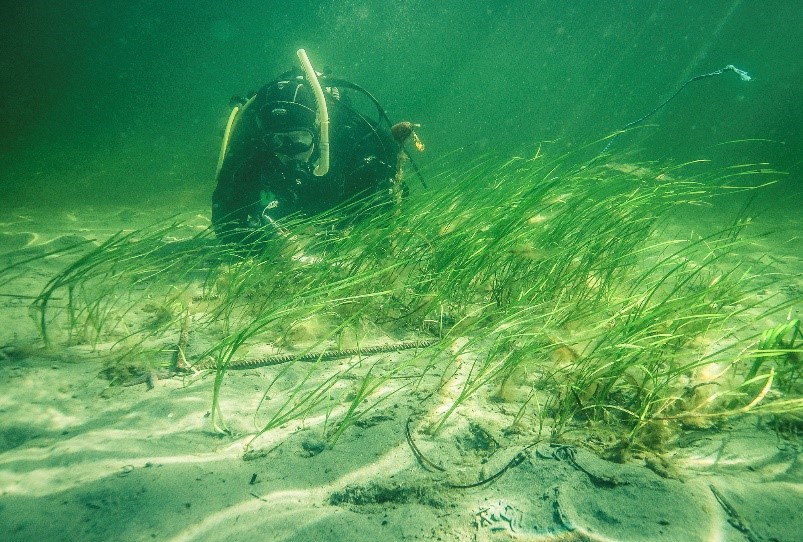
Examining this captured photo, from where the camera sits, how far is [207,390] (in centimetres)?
230

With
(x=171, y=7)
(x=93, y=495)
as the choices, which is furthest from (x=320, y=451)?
(x=171, y=7)

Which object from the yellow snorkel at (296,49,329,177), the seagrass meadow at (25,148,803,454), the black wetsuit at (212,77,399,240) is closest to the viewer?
the seagrass meadow at (25,148,803,454)

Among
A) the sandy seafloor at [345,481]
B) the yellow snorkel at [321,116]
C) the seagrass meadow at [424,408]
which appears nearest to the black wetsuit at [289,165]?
the yellow snorkel at [321,116]

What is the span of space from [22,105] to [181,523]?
46092 millimetres

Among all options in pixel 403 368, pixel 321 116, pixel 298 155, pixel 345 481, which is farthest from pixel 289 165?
pixel 345 481

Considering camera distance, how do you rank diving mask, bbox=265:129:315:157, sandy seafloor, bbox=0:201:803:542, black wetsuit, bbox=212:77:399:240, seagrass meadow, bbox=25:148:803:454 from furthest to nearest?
black wetsuit, bbox=212:77:399:240 → diving mask, bbox=265:129:315:157 → seagrass meadow, bbox=25:148:803:454 → sandy seafloor, bbox=0:201:803:542

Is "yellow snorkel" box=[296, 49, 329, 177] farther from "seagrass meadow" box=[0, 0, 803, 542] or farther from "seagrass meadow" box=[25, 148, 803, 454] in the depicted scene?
"seagrass meadow" box=[25, 148, 803, 454]

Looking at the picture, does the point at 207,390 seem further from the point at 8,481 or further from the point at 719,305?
the point at 719,305

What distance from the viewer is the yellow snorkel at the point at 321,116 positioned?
428 cm

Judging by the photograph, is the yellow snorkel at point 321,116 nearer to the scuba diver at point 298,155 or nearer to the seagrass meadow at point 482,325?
the scuba diver at point 298,155

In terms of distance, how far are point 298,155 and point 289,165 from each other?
16cm

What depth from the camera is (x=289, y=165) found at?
4.63 meters

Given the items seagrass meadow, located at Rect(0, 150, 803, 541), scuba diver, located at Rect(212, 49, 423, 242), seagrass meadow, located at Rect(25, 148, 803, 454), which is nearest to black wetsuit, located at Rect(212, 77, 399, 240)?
scuba diver, located at Rect(212, 49, 423, 242)

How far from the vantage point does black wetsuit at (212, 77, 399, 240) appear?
470cm
